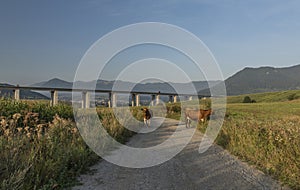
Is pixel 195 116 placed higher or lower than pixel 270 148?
higher

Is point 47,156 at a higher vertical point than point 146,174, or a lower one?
higher

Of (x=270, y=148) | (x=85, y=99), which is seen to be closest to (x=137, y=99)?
(x=85, y=99)

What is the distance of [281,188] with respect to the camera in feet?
18.2

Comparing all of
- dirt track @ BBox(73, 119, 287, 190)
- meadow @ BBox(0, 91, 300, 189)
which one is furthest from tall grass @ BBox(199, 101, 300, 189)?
dirt track @ BBox(73, 119, 287, 190)

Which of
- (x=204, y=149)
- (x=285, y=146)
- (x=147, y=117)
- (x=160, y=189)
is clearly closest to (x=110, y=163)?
(x=160, y=189)

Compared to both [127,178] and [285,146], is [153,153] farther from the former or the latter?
[285,146]

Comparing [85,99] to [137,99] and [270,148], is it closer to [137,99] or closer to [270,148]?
[137,99]

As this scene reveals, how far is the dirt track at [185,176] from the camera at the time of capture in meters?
5.65

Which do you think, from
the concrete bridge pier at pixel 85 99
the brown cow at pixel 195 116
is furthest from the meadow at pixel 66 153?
the concrete bridge pier at pixel 85 99

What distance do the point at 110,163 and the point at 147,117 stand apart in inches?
336

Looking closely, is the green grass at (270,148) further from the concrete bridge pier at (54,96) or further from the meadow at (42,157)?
the concrete bridge pier at (54,96)

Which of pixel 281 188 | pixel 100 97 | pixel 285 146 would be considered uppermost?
pixel 100 97

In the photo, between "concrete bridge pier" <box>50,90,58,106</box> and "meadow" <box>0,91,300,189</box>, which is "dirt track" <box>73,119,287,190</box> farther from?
"concrete bridge pier" <box>50,90,58,106</box>

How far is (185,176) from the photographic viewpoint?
6.26 m
